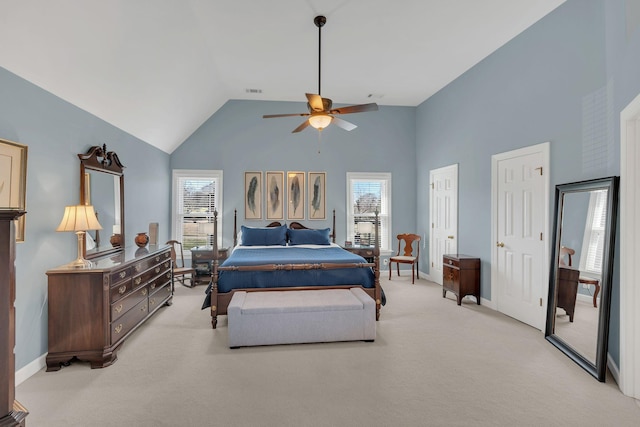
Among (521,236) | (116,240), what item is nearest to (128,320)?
(116,240)

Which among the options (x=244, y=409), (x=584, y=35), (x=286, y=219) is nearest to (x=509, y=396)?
(x=244, y=409)

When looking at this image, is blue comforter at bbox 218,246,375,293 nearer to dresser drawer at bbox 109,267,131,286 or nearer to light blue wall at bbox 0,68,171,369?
dresser drawer at bbox 109,267,131,286

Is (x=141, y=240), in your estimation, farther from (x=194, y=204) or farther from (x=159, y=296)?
(x=194, y=204)

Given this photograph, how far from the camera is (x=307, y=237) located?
19.0 feet

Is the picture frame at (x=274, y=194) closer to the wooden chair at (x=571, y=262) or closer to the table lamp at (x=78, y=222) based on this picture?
the table lamp at (x=78, y=222)

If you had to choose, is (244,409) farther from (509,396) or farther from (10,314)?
(509,396)

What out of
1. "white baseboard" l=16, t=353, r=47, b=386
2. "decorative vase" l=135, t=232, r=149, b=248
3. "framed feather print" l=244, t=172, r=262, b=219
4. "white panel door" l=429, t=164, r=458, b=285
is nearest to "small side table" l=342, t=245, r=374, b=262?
"white panel door" l=429, t=164, r=458, b=285

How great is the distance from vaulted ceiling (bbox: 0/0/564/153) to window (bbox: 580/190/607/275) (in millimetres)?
2256

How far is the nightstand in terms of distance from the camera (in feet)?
19.4

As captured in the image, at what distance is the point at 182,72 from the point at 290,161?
274cm

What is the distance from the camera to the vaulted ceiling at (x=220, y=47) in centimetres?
271

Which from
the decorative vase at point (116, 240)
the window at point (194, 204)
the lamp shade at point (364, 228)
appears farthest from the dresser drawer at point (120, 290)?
the lamp shade at point (364, 228)

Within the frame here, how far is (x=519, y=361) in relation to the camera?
3.04 metres

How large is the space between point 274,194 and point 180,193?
6.16 feet
